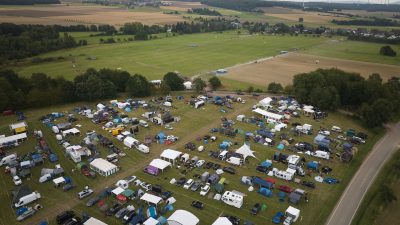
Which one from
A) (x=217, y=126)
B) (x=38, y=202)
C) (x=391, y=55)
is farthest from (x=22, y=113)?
(x=391, y=55)

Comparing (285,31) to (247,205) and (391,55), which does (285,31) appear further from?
(247,205)

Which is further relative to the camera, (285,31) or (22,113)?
(285,31)

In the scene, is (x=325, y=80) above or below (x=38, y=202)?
above

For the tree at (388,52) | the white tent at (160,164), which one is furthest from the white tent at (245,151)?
the tree at (388,52)

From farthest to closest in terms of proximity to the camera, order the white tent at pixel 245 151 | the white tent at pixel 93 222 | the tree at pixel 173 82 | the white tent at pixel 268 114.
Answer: the tree at pixel 173 82
the white tent at pixel 268 114
the white tent at pixel 245 151
the white tent at pixel 93 222

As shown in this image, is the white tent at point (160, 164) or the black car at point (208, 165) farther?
the black car at point (208, 165)

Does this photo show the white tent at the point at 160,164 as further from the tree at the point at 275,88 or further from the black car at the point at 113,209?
the tree at the point at 275,88

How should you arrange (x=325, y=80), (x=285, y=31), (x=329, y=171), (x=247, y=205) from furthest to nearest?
(x=285, y=31), (x=325, y=80), (x=329, y=171), (x=247, y=205)

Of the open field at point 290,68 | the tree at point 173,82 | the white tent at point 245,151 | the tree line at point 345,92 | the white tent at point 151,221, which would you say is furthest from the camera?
the open field at point 290,68
